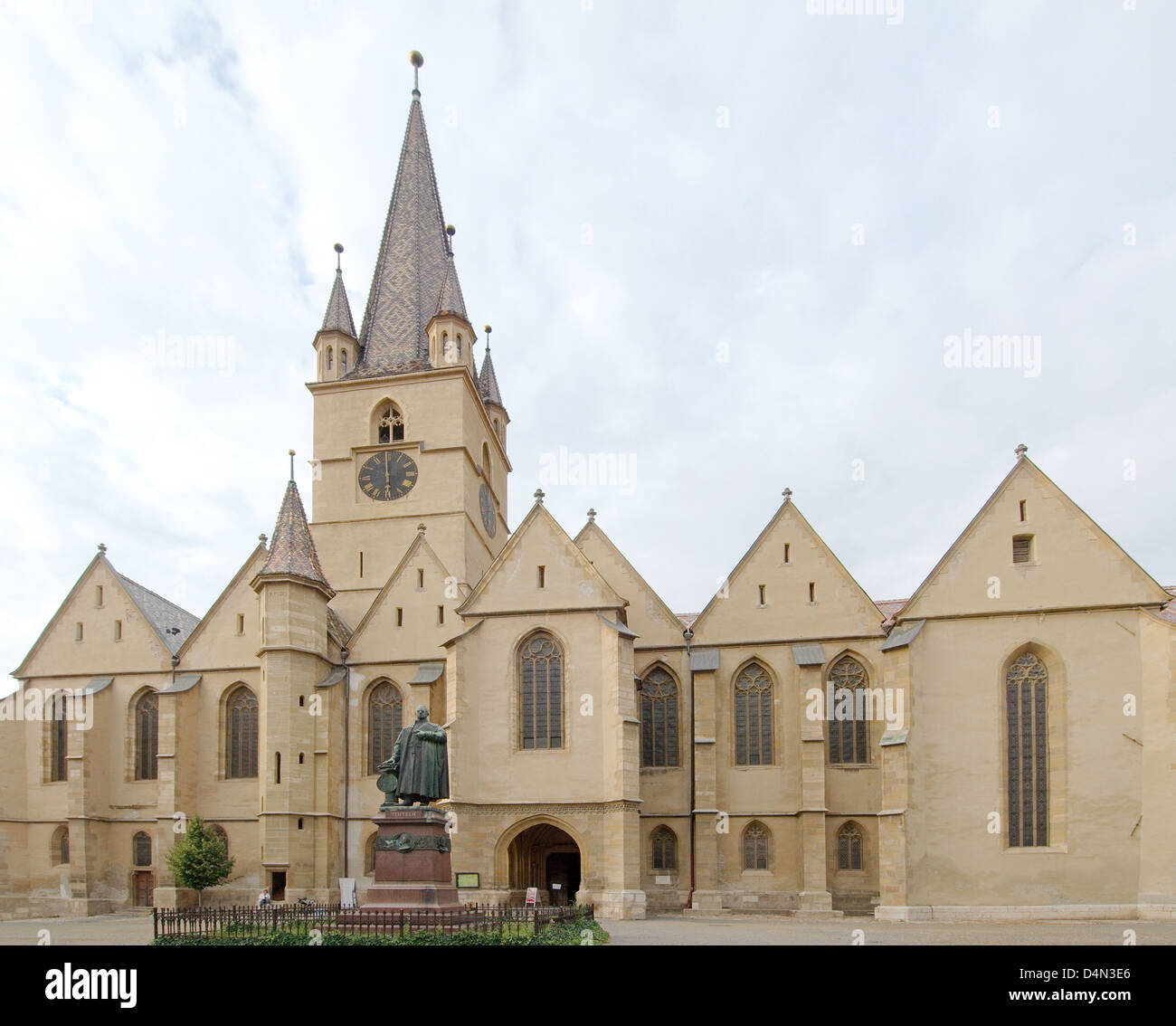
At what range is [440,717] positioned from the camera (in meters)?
37.5

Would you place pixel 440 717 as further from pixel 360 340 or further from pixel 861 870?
pixel 360 340

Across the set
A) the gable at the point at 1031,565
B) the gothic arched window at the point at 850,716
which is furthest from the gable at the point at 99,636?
the gable at the point at 1031,565

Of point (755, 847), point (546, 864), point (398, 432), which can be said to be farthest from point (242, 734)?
point (755, 847)

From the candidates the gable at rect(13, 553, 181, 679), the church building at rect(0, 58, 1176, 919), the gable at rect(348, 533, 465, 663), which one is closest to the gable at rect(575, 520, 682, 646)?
the church building at rect(0, 58, 1176, 919)

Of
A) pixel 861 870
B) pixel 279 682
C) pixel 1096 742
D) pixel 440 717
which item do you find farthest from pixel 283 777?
pixel 1096 742

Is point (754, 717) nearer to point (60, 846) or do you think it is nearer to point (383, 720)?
point (383, 720)

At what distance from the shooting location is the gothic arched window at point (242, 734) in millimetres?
38969

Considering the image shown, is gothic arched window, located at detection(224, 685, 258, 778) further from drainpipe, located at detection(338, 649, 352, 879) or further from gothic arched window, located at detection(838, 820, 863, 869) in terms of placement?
gothic arched window, located at detection(838, 820, 863, 869)

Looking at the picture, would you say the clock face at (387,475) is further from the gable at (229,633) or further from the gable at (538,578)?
the gable at (538,578)

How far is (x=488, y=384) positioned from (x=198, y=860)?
Answer: 104 ft

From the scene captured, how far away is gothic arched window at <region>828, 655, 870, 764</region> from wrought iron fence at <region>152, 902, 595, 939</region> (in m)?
16.4

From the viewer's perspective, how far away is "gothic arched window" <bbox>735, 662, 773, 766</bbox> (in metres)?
35.6

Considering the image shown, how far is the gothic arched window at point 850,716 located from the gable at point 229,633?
74.4 ft

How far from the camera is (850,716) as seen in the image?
116 ft
